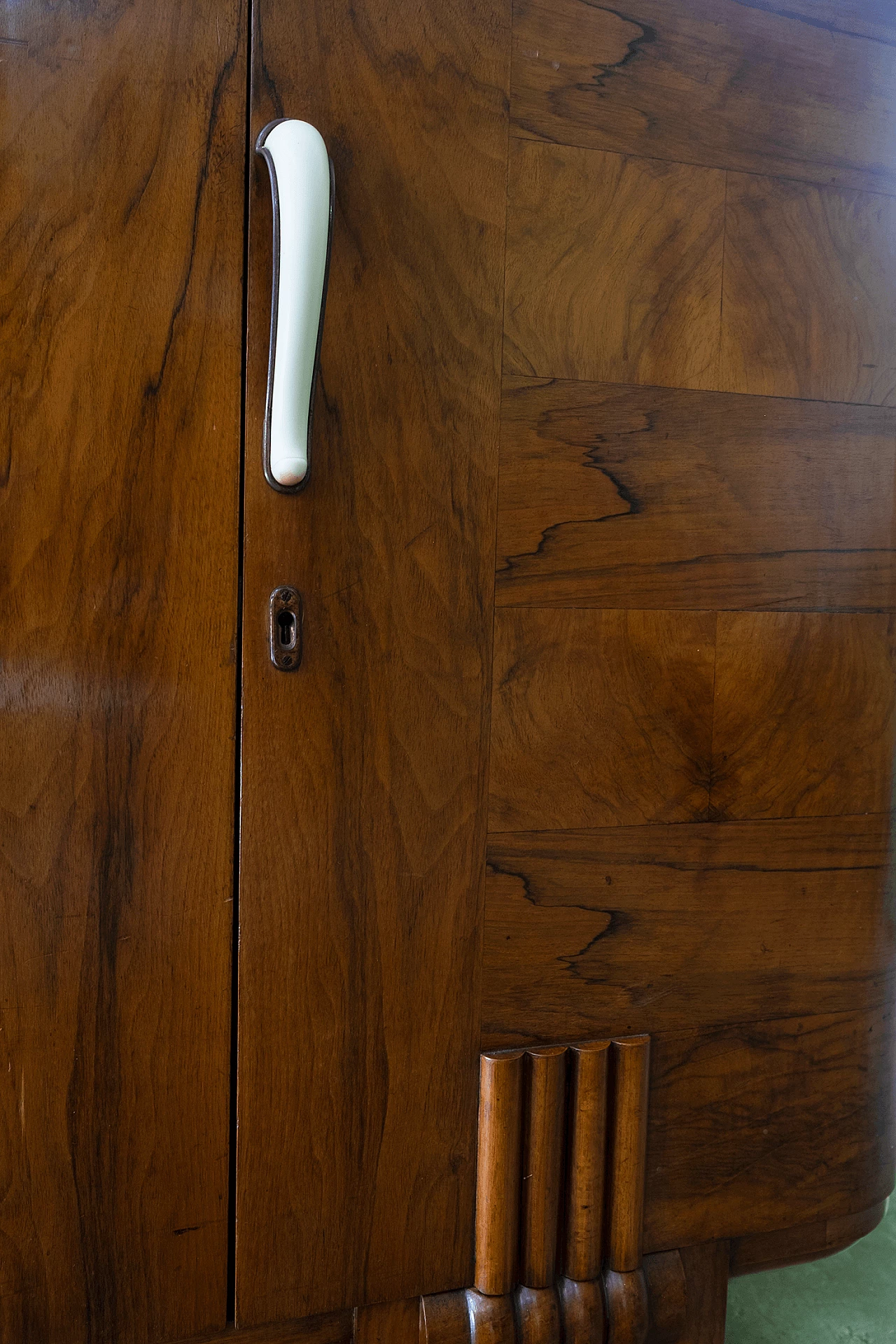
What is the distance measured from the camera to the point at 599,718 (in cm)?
48

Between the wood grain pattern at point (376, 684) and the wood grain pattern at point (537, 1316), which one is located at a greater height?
the wood grain pattern at point (376, 684)

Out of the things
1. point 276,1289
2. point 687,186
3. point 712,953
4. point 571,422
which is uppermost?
point 687,186

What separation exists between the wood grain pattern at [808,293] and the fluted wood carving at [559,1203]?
1.09 ft

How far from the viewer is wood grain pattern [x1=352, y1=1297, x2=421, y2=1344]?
46 centimetres

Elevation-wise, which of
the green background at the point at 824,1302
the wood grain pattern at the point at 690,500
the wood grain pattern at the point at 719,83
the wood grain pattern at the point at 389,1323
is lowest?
the green background at the point at 824,1302

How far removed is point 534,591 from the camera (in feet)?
1.52

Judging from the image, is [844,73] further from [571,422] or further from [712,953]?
[712,953]

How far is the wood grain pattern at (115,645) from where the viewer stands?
391 mm

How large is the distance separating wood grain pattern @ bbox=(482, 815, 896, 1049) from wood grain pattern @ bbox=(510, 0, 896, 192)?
1.05 feet

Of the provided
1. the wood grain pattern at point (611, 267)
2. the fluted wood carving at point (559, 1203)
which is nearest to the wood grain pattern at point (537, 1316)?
the fluted wood carving at point (559, 1203)

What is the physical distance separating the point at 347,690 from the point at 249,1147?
198mm

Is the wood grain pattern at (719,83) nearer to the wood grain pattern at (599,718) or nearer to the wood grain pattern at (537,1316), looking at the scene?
the wood grain pattern at (599,718)

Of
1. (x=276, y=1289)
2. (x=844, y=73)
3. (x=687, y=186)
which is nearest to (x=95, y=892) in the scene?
(x=276, y=1289)

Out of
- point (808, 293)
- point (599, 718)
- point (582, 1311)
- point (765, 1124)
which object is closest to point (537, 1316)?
point (582, 1311)
